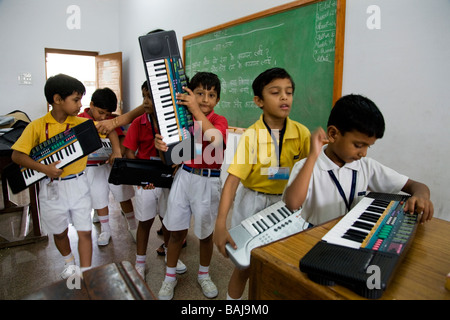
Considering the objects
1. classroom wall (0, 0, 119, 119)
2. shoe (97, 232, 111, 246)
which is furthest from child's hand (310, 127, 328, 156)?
classroom wall (0, 0, 119, 119)

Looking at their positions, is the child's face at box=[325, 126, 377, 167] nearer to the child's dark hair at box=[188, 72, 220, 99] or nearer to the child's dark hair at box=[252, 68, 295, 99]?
the child's dark hair at box=[252, 68, 295, 99]

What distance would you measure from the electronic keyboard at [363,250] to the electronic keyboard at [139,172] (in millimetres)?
1074

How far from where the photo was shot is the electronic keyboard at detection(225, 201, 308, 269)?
0.90 m

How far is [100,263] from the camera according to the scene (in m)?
2.10

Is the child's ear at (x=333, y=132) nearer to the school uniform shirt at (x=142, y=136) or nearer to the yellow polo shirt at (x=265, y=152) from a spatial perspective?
→ the yellow polo shirt at (x=265, y=152)

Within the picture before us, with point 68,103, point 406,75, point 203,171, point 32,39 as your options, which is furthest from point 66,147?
point 32,39

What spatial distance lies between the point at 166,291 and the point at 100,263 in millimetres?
688

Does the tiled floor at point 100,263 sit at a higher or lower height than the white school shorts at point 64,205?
lower

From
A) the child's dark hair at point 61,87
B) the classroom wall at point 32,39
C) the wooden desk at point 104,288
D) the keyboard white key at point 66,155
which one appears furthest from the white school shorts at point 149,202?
the classroom wall at point 32,39

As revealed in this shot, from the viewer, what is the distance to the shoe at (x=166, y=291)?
1.67 metres

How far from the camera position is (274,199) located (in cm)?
138

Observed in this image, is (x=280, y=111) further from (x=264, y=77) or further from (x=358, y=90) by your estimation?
(x=358, y=90)

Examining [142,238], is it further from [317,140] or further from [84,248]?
[317,140]
